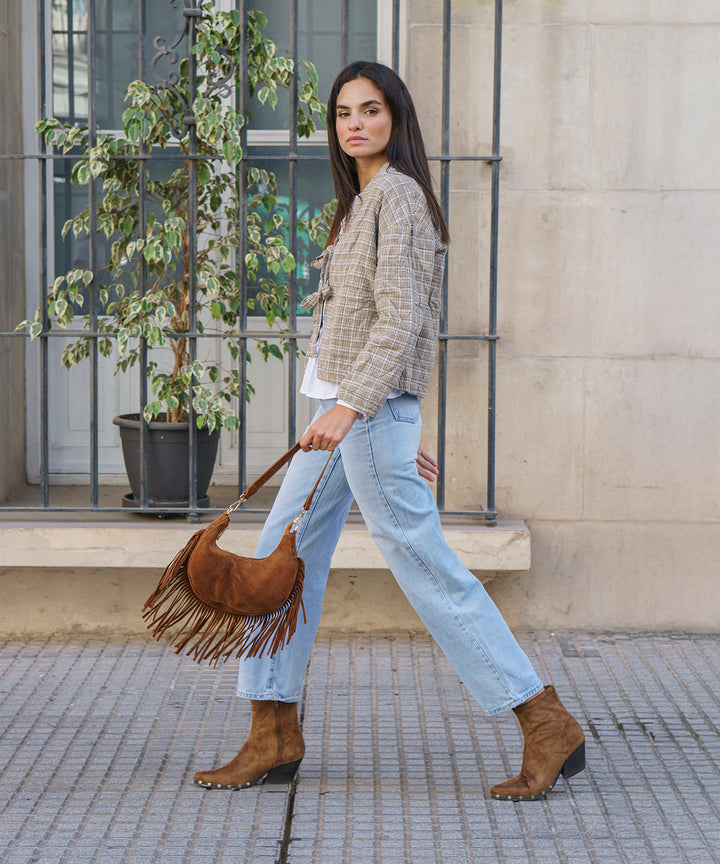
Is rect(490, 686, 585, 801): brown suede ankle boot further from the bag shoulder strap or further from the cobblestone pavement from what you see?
the bag shoulder strap

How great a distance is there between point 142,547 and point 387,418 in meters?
1.86

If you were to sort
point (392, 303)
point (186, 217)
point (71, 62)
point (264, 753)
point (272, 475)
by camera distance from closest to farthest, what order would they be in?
1. point (392, 303)
2. point (272, 475)
3. point (264, 753)
4. point (186, 217)
5. point (71, 62)

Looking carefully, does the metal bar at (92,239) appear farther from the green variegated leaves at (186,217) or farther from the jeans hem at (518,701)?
the jeans hem at (518,701)

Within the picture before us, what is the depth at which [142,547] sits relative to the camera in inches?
180

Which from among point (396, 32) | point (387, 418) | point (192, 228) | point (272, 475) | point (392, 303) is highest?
point (396, 32)

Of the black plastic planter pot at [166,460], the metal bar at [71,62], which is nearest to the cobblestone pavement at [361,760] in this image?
the black plastic planter pot at [166,460]

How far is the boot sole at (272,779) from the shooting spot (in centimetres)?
326

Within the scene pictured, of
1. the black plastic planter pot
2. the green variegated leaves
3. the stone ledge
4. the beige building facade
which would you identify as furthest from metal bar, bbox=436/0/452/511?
the black plastic planter pot

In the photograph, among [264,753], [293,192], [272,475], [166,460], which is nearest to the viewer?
[272,475]

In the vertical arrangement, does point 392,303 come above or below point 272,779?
above

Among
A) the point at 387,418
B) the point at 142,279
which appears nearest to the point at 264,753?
the point at 387,418

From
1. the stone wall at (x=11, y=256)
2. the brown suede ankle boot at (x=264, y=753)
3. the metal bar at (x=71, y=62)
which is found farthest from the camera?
the metal bar at (x=71, y=62)

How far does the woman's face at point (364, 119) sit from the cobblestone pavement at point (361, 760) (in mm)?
1795

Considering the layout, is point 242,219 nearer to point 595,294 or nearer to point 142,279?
point 142,279
